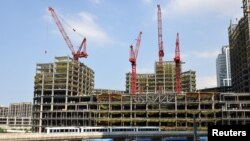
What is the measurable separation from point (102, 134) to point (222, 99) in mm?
90438

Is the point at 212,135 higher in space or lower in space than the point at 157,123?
higher

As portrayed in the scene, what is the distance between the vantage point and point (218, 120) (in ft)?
585

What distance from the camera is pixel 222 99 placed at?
184750 mm

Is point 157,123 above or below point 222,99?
below

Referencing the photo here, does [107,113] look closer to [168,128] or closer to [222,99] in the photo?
[168,128]

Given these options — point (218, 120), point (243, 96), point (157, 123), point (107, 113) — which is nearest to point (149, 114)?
point (157, 123)

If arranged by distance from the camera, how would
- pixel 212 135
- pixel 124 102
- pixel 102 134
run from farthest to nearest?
pixel 124 102 < pixel 102 134 < pixel 212 135

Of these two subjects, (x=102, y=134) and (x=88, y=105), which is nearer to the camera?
(x=102, y=134)

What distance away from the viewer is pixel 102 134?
117375mm

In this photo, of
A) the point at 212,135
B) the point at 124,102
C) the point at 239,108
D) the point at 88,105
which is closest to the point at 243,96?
the point at 239,108

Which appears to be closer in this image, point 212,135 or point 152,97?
point 212,135

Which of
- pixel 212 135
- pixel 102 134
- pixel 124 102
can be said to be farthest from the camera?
pixel 124 102

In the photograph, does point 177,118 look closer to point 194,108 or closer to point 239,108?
point 194,108

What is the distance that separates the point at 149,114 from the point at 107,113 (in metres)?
23.7
